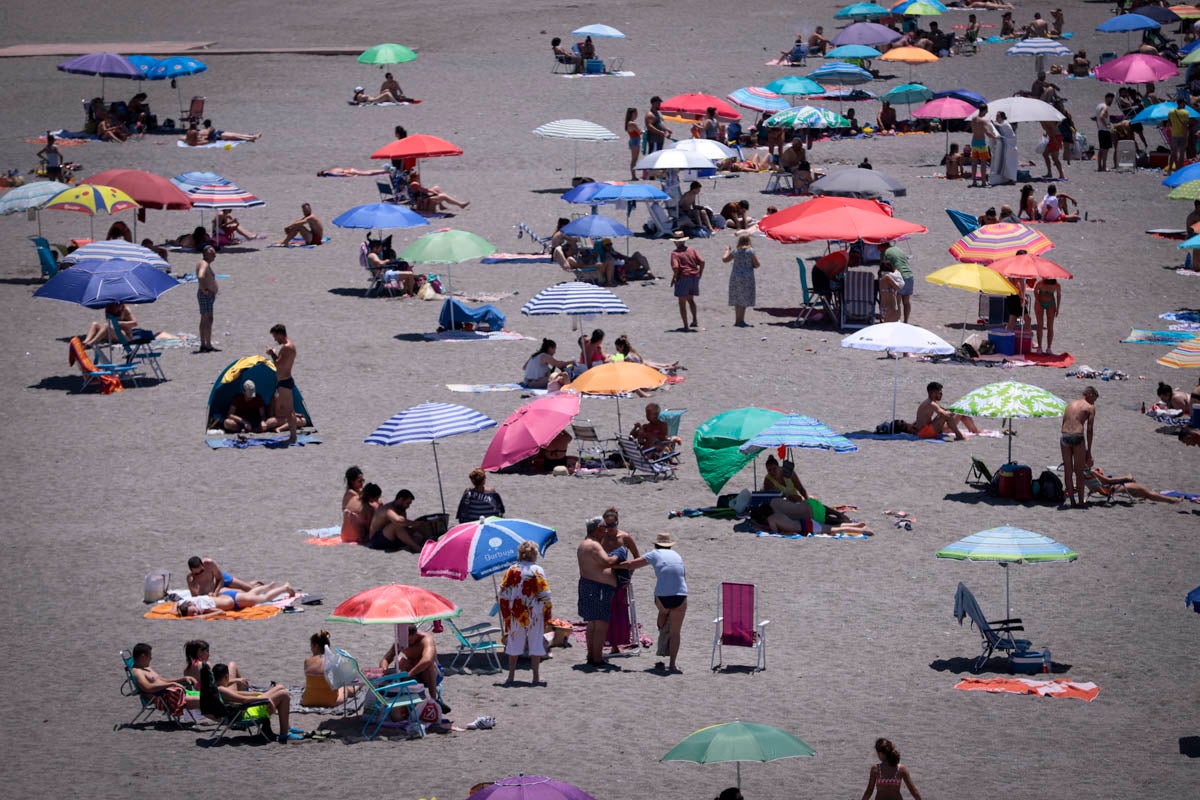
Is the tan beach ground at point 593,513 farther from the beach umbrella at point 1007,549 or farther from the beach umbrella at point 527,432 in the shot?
the beach umbrella at point 1007,549

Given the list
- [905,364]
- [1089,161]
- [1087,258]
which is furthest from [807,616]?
[1089,161]

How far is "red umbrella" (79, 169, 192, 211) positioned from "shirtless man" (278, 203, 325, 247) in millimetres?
2293

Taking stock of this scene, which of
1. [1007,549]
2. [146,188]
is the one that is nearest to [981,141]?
[146,188]

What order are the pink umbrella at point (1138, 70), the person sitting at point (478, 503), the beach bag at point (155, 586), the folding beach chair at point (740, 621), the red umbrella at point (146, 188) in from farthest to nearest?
1. the pink umbrella at point (1138, 70)
2. the red umbrella at point (146, 188)
3. the person sitting at point (478, 503)
4. the beach bag at point (155, 586)
5. the folding beach chair at point (740, 621)

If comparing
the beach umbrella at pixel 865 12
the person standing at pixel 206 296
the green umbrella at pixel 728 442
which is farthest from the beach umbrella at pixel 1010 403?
the beach umbrella at pixel 865 12

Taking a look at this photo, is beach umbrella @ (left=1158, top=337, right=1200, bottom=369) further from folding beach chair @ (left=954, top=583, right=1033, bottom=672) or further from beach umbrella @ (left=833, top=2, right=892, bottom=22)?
beach umbrella @ (left=833, top=2, right=892, bottom=22)

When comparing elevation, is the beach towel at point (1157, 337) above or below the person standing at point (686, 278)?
below

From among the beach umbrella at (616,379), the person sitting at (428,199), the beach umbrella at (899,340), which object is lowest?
the beach umbrella at (616,379)

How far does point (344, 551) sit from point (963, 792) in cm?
736

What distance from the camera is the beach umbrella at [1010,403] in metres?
17.1

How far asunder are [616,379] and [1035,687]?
7.02 metres

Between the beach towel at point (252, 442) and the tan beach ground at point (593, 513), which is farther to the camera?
the beach towel at point (252, 442)

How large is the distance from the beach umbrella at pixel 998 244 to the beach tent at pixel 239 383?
34.5ft

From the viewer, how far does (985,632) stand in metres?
13.0
